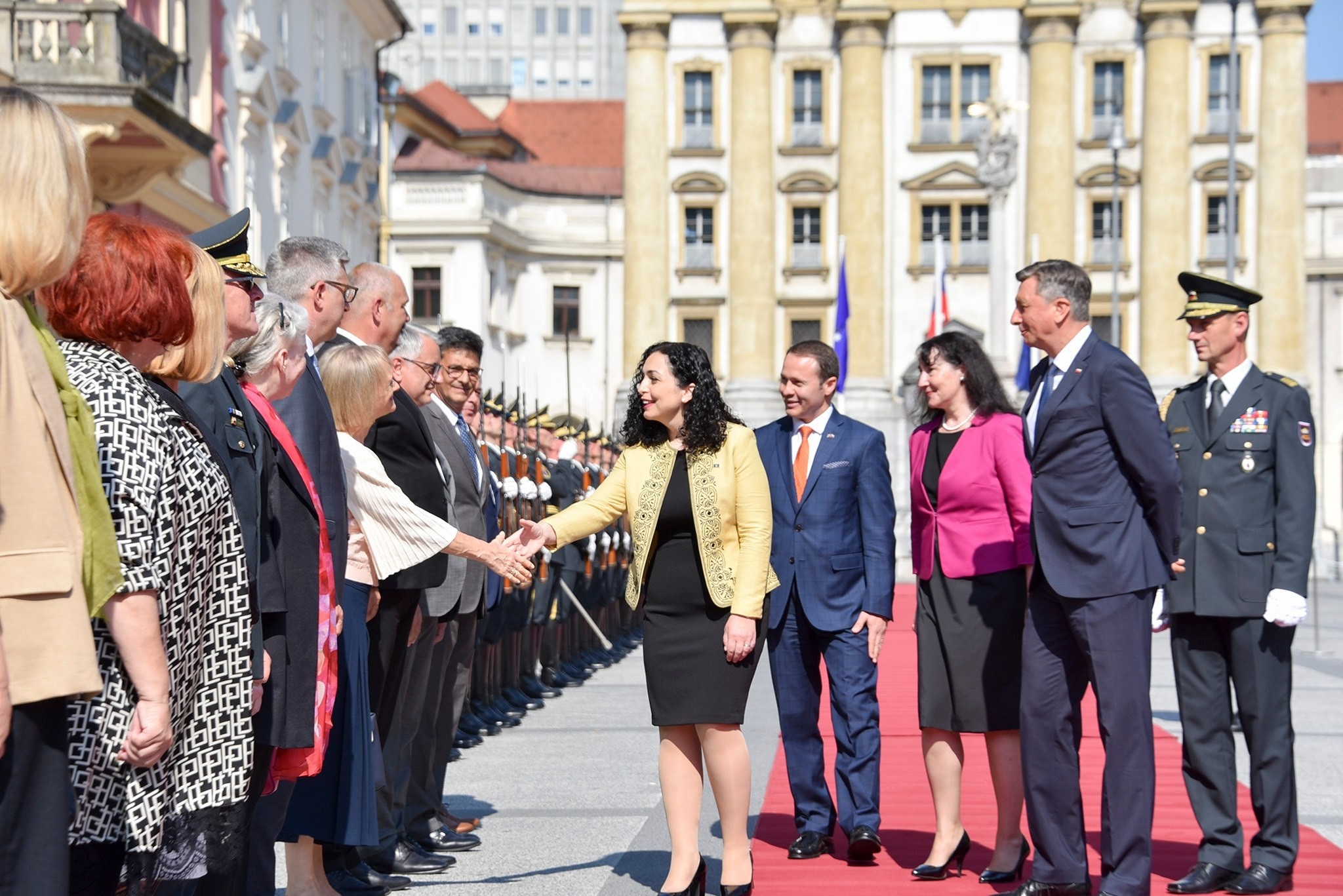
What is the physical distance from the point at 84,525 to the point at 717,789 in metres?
3.42

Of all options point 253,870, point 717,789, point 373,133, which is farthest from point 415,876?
point 373,133

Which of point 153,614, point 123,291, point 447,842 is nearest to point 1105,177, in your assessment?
point 447,842

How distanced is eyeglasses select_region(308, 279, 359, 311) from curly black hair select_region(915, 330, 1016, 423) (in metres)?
2.35

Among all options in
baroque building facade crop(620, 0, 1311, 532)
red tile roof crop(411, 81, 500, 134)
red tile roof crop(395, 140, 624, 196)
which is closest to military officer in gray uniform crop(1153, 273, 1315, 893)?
baroque building facade crop(620, 0, 1311, 532)

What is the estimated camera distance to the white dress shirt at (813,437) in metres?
8.05

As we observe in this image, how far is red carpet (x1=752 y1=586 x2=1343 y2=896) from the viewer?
700 cm

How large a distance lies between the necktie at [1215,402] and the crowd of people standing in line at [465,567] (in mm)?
11

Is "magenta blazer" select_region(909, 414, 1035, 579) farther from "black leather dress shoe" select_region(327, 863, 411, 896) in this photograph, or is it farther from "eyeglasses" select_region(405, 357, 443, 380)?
"black leather dress shoe" select_region(327, 863, 411, 896)

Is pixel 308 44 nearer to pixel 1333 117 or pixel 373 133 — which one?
pixel 373 133

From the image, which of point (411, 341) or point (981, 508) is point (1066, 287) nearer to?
point (981, 508)

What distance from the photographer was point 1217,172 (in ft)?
181

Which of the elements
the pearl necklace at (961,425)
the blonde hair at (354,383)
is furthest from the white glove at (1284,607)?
the blonde hair at (354,383)

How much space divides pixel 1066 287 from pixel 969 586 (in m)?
1.34

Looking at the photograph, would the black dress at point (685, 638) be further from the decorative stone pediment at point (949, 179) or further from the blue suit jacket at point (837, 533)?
the decorative stone pediment at point (949, 179)
